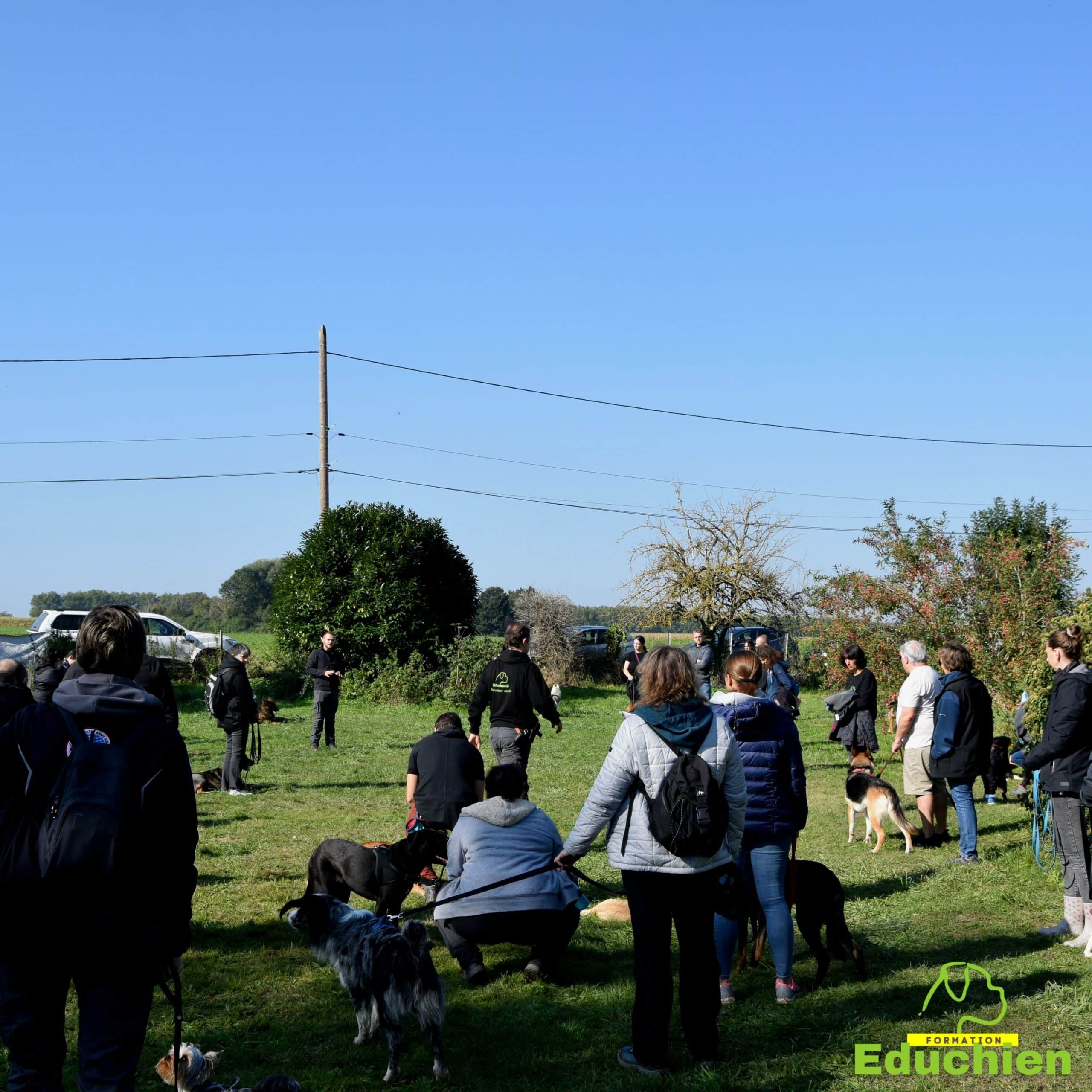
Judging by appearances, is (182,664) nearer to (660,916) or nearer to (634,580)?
(634,580)

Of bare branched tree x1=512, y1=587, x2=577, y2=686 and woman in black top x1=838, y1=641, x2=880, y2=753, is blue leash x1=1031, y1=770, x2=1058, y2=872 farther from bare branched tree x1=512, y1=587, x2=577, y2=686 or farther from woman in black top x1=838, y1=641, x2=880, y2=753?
bare branched tree x1=512, y1=587, x2=577, y2=686

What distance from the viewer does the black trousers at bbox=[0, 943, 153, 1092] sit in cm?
281

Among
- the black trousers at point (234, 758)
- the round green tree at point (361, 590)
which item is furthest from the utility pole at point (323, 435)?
the black trousers at point (234, 758)

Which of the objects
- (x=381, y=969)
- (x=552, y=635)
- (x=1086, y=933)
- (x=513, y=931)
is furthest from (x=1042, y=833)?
(x=552, y=635)

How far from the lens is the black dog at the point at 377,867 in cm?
638

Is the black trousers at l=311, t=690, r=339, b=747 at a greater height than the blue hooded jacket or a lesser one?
lesser

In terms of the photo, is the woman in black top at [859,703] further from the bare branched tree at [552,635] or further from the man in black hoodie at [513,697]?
the bare branched tree at [552,635]

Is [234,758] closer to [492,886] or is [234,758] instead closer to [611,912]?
[611,912]

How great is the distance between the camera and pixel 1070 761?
5.89 meters

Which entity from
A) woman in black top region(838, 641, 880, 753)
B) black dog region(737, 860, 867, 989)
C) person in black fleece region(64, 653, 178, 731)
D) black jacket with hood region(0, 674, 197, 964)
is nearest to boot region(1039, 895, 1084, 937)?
black dog region(737, 860, 867, 989)

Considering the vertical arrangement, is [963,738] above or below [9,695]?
below

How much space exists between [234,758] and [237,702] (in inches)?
34.3

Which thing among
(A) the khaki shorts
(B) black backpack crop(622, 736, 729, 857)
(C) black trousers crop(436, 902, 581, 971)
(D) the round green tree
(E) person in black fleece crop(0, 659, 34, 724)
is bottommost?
(C) black trousers crop(436, 902, 581, 971)

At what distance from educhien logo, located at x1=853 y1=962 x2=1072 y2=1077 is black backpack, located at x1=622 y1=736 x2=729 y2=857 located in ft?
4.10
